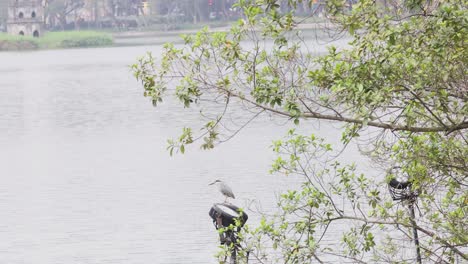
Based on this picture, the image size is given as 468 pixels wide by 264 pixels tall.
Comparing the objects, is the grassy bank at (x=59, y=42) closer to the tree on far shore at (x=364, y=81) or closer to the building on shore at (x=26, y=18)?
the building on shore at (x=26, y=18)

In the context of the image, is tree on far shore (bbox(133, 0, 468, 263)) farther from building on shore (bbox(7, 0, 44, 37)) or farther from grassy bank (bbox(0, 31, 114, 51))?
building on shore (bbox(7, 0, 44, 37))

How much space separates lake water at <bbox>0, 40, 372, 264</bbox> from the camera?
18.5 meters

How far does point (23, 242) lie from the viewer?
63.3 ft

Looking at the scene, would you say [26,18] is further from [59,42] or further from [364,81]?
[364,81]

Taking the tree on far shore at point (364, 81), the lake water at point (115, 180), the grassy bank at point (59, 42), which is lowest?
the grassy bank at point (59, 42)

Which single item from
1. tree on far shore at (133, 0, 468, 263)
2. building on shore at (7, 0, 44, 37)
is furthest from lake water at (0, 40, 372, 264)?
building on shore at (7, 0, 44, 37)

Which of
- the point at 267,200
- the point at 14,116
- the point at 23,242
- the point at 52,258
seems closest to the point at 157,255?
the point at 52,258

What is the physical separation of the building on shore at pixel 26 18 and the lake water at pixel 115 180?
66992 mm

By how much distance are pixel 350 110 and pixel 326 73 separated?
0.29 metres

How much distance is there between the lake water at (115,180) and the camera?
18.5 meters

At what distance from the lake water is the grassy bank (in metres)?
53.1

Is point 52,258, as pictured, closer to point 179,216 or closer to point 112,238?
point 112,238

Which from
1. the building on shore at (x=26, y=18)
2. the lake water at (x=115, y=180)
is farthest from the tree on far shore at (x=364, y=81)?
the building on shore at (x=26, y=18)

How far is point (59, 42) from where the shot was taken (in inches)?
4203
